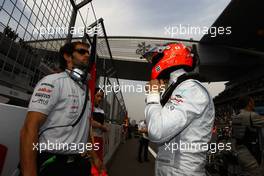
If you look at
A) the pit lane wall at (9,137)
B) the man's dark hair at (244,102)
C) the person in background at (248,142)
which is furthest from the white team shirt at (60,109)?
the man's dark hair at (244,102)

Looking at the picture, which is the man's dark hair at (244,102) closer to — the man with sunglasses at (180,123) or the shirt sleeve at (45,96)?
the man with sunglasses at (180,123)

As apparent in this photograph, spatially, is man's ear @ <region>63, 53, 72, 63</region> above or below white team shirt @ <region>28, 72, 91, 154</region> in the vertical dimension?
above

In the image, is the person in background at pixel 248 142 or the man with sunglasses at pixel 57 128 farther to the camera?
the person in background at pixel 248 142

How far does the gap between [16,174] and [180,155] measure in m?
1.02

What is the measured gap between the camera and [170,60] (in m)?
1.79

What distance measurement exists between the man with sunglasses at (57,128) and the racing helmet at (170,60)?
567 millimetres

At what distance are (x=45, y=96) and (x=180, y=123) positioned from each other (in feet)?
2.76

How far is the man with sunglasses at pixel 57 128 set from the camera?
1.33 m

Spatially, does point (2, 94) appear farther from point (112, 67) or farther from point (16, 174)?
point (112, 67)

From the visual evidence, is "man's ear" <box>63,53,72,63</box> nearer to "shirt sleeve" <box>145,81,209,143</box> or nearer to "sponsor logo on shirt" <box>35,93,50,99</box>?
"sponsor logo on shirt" <box>35,93,50,99</box>

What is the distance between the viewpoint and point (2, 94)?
1.59m

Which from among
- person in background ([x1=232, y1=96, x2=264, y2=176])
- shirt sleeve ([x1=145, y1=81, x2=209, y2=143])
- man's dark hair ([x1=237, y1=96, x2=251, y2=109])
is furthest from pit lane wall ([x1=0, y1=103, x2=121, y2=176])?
man's dark hair ([x1=237, y1=96, x2=251, y2=109])

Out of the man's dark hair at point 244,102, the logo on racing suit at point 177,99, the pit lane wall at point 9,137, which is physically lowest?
the pit lane wall at point 9,137

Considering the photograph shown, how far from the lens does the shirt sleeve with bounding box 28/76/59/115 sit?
4.61ft
